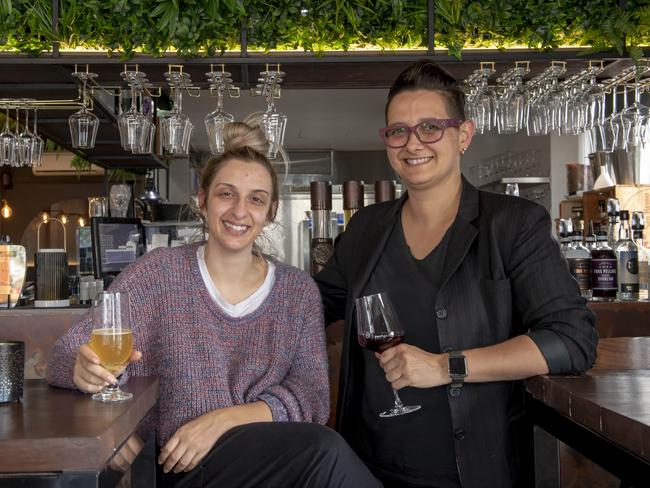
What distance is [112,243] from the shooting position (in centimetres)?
343

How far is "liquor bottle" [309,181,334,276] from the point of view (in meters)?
3.15

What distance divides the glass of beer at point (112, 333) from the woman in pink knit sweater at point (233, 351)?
126mm

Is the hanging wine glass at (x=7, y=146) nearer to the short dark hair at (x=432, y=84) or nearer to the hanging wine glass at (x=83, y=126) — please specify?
the hanging wine glass at (x=83, y=126)

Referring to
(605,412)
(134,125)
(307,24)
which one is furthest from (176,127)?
(605,412)

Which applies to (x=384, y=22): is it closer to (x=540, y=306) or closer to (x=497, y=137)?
(x=540, y=306)

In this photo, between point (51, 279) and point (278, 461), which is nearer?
point (278, 461)

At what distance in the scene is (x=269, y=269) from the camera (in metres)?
2.02

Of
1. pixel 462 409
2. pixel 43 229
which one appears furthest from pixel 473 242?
pixel 43 229

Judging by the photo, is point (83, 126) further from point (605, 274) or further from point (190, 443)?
point (605, 274)

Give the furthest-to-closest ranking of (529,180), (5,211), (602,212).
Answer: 1. (5,211)
2. (529,180)
3. (602,212)

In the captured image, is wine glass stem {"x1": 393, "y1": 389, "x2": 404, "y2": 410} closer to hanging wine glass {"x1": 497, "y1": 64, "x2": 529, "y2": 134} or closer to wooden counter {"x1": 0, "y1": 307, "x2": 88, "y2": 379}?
wooden counter {"x1": 0, "y1": 307, "x2": 88, "y2": 379}

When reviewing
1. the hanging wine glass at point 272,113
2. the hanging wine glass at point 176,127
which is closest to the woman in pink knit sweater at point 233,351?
the hanging wine glass at point 272,113

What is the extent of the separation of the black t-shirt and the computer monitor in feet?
5.81

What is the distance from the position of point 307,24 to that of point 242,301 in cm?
159
